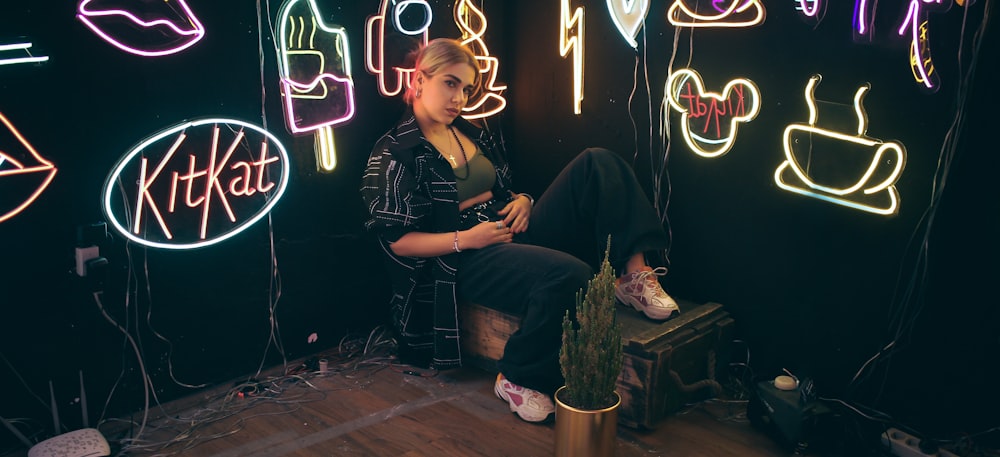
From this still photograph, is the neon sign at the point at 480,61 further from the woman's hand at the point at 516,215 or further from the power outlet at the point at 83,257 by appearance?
the power outlet at the point at 83,257

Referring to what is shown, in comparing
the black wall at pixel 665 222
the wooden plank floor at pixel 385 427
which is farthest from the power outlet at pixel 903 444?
the wooden plank floor at pixel 385 427

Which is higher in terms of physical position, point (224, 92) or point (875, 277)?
point (224, 92)

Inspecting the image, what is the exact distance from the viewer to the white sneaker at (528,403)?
10.3 feet

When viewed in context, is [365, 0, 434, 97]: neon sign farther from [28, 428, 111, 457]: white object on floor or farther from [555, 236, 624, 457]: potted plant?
[28, 428, 111, 457]: white object on floor

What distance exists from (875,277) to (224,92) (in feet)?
9.46

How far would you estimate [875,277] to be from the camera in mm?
3102

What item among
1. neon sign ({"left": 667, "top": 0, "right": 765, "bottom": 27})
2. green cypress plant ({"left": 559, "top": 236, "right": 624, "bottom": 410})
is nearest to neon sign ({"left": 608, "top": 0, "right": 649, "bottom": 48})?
neon sign ({"left": 667, "top": 0, "right": 765, "bottom": 27})

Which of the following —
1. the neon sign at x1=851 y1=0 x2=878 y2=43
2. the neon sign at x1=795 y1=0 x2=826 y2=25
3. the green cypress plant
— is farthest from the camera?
the neon sign at x1=795 y1=0 x2=826 y2=25

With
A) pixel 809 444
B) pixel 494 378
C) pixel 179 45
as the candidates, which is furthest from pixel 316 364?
pixel 809 444

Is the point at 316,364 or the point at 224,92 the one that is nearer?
the point at 224,92

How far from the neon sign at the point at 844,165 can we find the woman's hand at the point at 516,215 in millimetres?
1146

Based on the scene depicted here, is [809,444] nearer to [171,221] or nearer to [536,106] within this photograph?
[536,106]

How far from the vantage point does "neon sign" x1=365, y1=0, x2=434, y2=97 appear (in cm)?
378

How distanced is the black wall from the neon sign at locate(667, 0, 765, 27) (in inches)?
2.1
